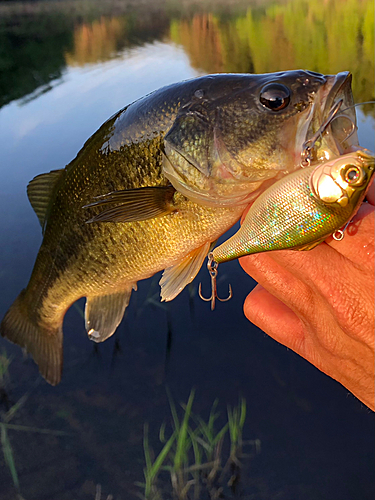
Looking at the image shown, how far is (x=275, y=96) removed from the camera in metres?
1.37

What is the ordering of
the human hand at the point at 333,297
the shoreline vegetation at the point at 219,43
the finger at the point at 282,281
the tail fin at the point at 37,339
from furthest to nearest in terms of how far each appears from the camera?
the shoreline vegetation at the point at 219,43
the tail fin at the point at 37,339
the finger at the point at 282,281
the human hand at the point at 333,297

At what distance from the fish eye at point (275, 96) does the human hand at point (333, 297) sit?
0.43 meters

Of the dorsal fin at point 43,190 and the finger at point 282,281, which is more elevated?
the dorsal fin at point 43,190

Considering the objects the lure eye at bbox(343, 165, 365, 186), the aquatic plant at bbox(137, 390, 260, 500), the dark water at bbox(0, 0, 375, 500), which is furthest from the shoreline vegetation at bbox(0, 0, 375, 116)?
the lure eye at bbox(343, 165, 365, 186)

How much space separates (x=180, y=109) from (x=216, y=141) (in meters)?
0.23

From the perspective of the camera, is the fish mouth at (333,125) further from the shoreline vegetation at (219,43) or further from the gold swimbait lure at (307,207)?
the shoreline vegetation at (219,43)

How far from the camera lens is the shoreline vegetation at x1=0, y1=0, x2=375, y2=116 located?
1672cm

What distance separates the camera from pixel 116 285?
203 centimetres

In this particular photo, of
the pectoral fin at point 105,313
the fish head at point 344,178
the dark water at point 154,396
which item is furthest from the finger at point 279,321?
the dark water at point 154,396

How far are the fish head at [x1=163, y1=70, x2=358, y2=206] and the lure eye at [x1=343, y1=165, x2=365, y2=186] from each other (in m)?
0.13

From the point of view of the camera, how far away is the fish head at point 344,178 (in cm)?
104

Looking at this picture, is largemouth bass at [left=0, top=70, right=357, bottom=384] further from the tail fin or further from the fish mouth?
the tail fin

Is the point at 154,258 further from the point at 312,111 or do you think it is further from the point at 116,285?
the point at 312,111

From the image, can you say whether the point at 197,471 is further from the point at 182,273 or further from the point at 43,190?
the point at 43,190
